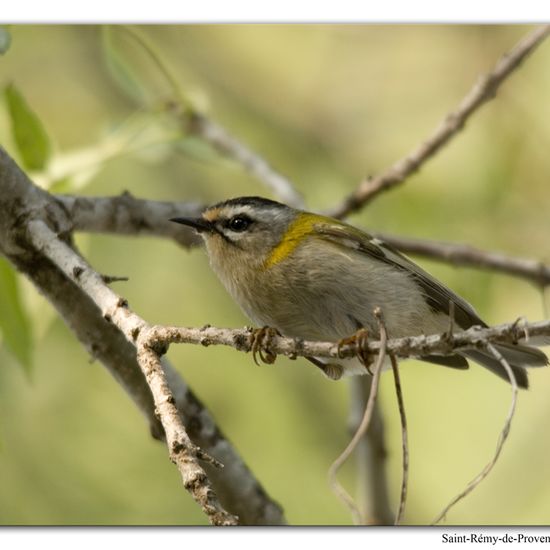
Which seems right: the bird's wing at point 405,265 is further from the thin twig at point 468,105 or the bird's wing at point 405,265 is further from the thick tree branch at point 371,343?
the thick tree branch at point 371,343

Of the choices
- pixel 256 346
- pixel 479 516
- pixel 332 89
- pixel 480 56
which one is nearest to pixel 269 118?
pixel 332 89

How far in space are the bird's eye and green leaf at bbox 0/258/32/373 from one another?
0.58 metres

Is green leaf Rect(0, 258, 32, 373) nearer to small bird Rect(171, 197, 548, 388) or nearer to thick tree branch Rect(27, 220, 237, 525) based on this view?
thick tree branch Rect(27, 220, 237, 525)

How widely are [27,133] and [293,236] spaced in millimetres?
768

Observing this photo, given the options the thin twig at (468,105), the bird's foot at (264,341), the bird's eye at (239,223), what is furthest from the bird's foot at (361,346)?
the thin twig at (468,105)

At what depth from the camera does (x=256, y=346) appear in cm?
167

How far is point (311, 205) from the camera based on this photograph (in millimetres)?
3795

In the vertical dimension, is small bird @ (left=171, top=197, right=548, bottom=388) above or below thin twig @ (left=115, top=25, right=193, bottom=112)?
below

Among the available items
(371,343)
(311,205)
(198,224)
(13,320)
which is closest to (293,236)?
(198,224)

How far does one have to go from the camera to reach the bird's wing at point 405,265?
7.32 ft

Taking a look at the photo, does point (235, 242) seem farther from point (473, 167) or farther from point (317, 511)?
point (473, 167)

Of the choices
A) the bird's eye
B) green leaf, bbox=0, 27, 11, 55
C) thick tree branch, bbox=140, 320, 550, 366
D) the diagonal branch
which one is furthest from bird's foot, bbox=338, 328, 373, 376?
green leaf, bbox=0, 27, 11, 55

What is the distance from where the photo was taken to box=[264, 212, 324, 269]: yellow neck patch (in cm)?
218

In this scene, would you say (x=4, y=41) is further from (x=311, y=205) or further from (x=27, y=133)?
(x=311, y=205)
